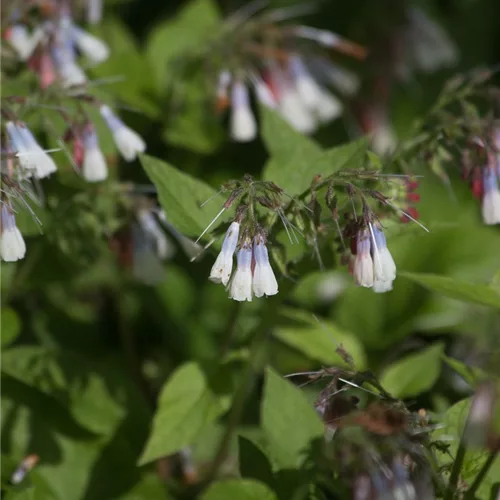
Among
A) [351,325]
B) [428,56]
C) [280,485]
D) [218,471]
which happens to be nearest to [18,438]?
[218,471]

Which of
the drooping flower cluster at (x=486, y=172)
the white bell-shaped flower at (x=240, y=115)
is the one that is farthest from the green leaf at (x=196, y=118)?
the drooping flower cluster at (x=486, y=172)

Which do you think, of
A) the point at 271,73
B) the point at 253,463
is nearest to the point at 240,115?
the point at 271,73

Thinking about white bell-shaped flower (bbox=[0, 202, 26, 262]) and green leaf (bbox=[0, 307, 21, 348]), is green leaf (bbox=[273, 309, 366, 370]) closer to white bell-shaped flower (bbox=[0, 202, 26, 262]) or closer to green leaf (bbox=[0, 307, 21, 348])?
green leaf (bbox=[0, 307, 21, 348])

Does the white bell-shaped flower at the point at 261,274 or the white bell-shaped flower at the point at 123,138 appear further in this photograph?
the white bell-shaped flower at the point at 123,138

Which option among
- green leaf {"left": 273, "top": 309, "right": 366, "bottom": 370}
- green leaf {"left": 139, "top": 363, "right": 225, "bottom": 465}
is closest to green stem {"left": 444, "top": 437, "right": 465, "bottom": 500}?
green leaf {"left": 139, "top": 363, "right": 225, "bottom": 465}

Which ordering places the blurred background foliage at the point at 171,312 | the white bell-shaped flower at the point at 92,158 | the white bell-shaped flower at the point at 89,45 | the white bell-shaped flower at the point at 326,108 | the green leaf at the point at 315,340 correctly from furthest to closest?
the white bell-shaped flower at the point at 326,108 → the white bell-shaped flower at the point at 89,45 → the green leaf at the point at 315,340 → the blurred background foliage at the point at 171,312 → the white bell-shaped flower at the point at 92,158

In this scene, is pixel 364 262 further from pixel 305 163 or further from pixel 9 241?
pixel 9 241

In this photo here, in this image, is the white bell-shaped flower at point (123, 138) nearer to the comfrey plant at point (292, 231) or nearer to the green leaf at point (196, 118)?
the comfrey plant at point (292, 231)

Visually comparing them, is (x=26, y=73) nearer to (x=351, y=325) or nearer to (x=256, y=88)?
(x=256, y=88)
